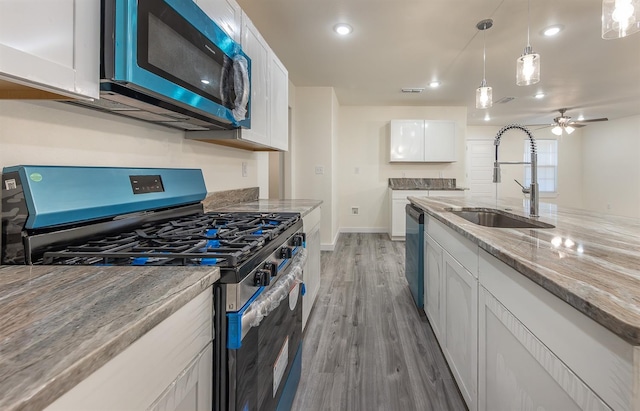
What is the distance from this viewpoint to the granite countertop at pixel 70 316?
349mm

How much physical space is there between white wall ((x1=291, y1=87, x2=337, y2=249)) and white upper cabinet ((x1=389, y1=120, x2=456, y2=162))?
59.7 inches

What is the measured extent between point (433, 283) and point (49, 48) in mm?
2071

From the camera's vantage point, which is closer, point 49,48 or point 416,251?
point 49,48

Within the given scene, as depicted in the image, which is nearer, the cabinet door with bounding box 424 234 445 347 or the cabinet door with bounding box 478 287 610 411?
the cabinet door with bounding box 478 287 610 411

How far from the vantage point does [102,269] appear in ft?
2.34

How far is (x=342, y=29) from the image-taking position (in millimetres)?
2922

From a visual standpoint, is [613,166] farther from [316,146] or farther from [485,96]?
[316,146]

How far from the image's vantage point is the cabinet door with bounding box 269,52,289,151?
227 cm

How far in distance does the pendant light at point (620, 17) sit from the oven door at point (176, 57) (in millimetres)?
1854

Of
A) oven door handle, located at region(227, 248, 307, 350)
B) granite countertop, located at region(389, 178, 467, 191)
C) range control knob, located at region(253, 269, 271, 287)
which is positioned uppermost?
granite countertop, located at region(389, 178, 467, 191)

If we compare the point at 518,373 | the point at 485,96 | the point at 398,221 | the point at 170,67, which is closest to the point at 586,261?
the point at 518,373

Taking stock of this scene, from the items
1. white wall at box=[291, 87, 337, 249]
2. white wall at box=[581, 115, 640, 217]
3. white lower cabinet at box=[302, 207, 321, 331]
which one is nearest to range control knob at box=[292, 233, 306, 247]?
white lower cabinet at box=[302, 207, 321, 331]

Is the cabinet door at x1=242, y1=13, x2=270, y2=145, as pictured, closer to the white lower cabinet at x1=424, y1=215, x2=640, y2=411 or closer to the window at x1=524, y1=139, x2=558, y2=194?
the white lower cabinet at x1=424, y1=215, x2=640, y2=411

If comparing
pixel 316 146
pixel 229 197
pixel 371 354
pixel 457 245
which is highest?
pixel 316 146
